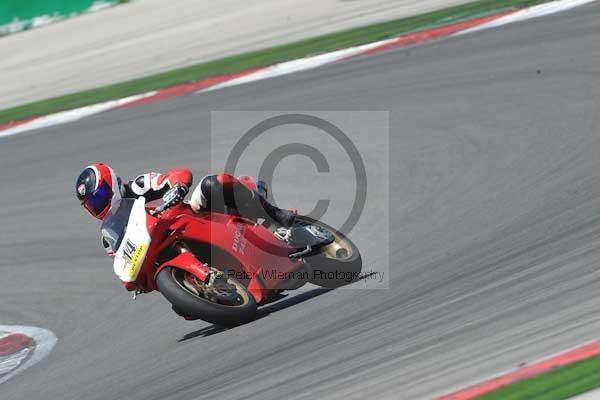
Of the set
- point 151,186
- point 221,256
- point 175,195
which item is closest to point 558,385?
point 221,256

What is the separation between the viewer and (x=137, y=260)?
7.20 m

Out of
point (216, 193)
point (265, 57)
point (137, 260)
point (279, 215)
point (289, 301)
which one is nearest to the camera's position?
point (137, 260)

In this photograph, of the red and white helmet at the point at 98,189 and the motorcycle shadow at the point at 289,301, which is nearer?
the red and white helmet at the point at 98,189

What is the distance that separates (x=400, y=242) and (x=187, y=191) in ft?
6.15

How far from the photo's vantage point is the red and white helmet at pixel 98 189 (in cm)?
748

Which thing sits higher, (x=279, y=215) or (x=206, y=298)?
(x=279, y=215)

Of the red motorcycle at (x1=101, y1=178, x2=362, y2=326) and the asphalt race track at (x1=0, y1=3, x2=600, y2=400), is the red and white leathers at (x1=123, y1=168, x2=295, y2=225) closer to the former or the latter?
the red motorcycle at (x1=101, y1=178, x2=362, y2=326)

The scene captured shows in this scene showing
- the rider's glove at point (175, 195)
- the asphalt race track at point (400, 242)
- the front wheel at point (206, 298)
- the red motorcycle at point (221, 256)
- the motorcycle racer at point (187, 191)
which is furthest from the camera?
A: the motorcycle racer at point (187, 191)

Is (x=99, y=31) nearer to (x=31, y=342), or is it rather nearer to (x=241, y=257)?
(x=31, y=342)

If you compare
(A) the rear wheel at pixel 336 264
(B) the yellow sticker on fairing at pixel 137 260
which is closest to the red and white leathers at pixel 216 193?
(A) the rear wheel at pixel 336 264

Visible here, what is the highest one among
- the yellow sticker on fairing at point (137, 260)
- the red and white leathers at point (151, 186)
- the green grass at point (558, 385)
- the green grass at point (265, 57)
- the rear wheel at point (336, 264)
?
the green grass at point (558, 385)

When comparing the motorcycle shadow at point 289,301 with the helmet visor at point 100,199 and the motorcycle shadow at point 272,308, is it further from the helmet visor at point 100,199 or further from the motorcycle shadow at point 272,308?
the helmet visor at point 100,199

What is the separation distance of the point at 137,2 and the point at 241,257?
1359 cm

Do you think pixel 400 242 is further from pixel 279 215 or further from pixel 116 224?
pixel 116 224
